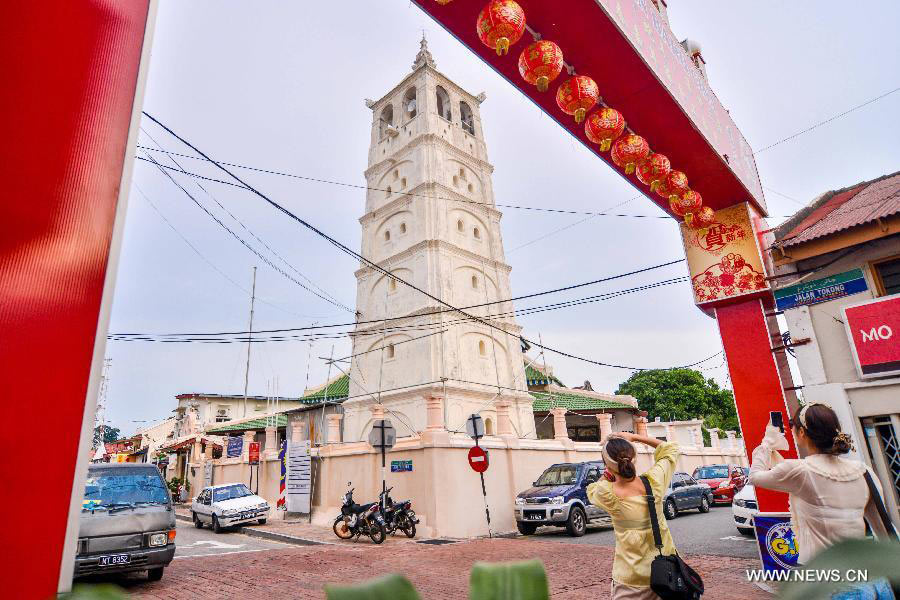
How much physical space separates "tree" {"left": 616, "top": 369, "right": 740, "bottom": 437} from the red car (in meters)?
19.6

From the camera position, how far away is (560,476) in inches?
523

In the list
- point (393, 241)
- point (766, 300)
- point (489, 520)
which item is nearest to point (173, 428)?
point (393, 241)

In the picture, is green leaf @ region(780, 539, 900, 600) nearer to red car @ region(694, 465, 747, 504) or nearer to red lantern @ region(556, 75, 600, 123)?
red lantern @ region(556, 75, 600, 123)

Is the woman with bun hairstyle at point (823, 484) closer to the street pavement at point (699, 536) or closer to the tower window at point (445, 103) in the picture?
the street pavement at point (699, 536)

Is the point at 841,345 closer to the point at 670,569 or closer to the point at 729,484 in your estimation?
the point at 670,569

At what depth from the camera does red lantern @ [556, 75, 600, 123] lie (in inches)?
201

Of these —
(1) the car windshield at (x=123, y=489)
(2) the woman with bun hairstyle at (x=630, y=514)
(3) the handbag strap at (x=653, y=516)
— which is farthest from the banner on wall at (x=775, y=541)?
(1) the car windshield at (x=123, y=489)

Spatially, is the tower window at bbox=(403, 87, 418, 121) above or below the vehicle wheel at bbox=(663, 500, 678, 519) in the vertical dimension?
above

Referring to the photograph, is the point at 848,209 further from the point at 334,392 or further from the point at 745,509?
the point at 334,392

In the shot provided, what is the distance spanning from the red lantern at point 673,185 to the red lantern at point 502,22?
3.05m

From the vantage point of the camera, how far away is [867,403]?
6.06 meters

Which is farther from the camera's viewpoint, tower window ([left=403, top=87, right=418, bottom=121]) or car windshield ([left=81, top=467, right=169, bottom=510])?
tower window ([left=403, top=87, right=418, bottom=121])

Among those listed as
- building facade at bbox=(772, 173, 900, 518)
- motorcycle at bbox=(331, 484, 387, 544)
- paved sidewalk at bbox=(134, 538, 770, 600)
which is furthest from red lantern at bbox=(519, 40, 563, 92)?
motorcycle at bbox=(331, 484, 387, 544)

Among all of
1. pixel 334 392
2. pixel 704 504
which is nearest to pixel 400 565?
pixel 704 504
